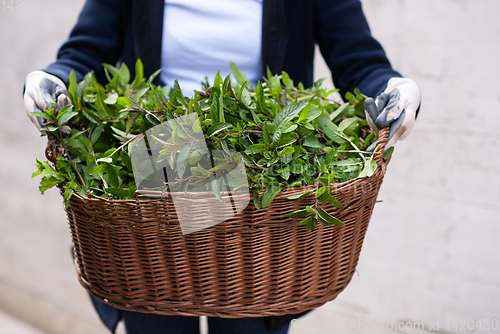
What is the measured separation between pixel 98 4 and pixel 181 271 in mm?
592

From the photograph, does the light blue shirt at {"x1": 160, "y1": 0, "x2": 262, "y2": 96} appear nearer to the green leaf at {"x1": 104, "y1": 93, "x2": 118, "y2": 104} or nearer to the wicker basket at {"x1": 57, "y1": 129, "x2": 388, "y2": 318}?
the green leaf at {"x1": 104, "y1": 93, "x2": 118, "y2": 104}

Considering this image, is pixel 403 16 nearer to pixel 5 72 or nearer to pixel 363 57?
pixel 363 57

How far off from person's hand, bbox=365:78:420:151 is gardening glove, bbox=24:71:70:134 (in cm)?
46

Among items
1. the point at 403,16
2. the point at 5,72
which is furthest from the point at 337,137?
the point at 5,72

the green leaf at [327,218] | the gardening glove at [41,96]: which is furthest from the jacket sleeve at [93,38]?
the green leaf at [327,218]

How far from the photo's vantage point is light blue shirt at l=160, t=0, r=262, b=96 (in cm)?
70

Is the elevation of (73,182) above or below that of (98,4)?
below

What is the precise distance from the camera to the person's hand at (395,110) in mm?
494

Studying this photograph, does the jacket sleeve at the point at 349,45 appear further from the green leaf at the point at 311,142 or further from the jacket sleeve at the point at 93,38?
the jacket sleeve at the point at 93,38

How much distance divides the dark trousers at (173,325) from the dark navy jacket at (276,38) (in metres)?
0.02

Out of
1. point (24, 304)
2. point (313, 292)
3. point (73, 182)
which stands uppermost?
point (73, 182)

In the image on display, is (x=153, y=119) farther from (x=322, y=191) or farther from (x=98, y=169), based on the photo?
(x=322, y=191)

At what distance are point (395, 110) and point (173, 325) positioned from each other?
578mm

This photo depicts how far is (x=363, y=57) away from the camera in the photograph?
68 centimetres
